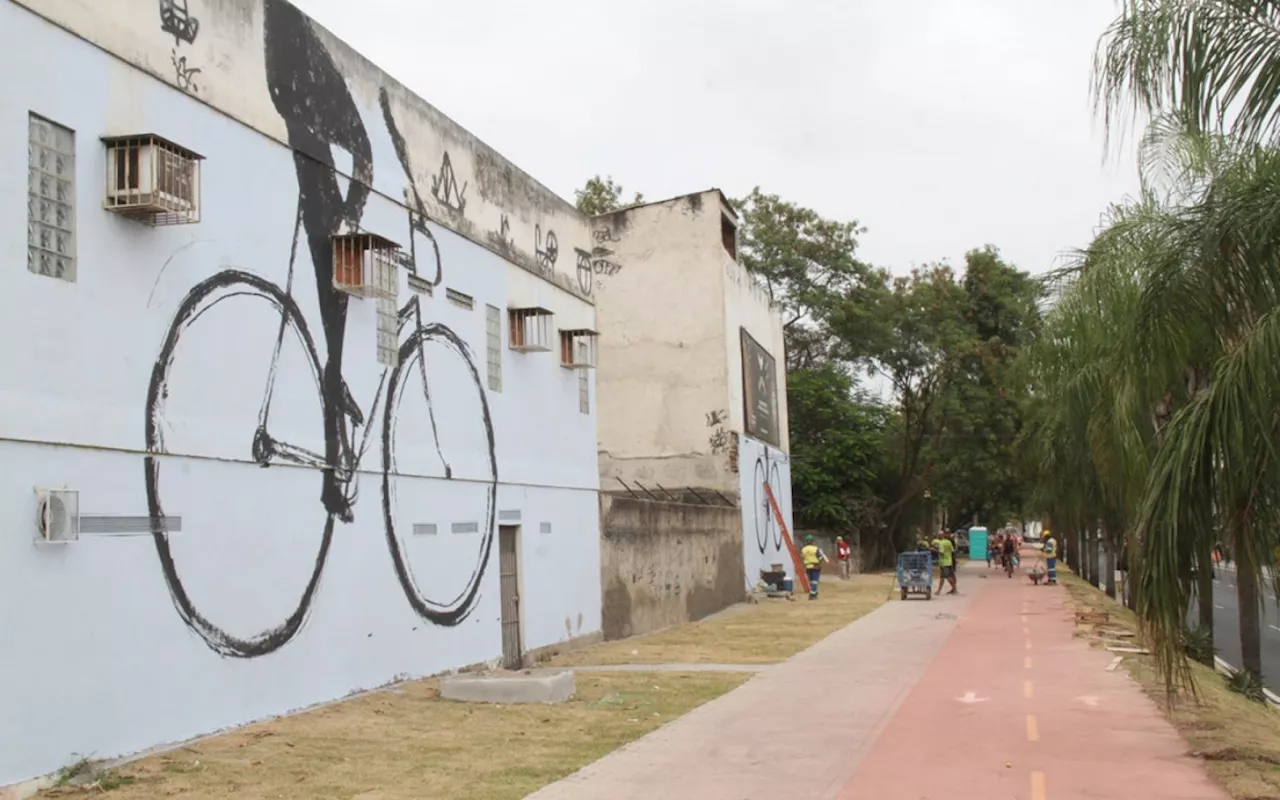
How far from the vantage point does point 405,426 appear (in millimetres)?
15617

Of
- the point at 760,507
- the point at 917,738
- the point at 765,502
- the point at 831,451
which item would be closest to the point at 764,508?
the point at 765,502

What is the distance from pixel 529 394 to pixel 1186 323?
11880 mm

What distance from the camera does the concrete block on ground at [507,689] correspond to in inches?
547

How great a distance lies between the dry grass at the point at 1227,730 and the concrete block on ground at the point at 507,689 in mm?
6252

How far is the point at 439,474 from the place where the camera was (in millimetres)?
16469

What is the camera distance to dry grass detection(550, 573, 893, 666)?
19.6 metres

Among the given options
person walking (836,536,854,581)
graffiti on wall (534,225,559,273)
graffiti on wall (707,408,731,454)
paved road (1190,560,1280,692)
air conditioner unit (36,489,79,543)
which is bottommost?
paved road (1190,560,1280,692)

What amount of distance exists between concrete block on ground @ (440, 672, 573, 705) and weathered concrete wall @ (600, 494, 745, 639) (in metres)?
8.37

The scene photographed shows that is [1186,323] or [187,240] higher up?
[187,240]

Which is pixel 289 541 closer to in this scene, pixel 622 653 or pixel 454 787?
pixel 454 787

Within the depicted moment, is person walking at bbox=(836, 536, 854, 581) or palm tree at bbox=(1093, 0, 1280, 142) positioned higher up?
palm tree at bbox=(1093, 0, 1280, 142)

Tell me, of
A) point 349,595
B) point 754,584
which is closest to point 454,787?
point 349,595

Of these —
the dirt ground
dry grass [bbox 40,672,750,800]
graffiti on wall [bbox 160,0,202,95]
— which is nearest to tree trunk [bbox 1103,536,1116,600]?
the dirt ground

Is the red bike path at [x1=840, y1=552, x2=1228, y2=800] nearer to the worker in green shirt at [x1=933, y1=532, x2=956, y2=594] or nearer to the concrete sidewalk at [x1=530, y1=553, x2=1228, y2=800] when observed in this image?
the concrete sidewalk at [x1=530, y1=553, x2=1228, y2=800]
